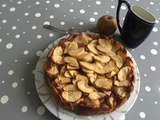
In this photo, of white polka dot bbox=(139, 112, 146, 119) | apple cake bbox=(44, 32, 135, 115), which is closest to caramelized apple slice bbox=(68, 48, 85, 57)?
apple cake bbox=(44, 32, 135, 115)

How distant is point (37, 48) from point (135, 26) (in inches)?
11.2

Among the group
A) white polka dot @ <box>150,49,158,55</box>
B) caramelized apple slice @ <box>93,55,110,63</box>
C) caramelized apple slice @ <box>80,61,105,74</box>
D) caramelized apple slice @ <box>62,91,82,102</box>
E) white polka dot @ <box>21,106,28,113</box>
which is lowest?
white polka dot @ <box>21,106,28,113</box>

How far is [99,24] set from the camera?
0.75 m

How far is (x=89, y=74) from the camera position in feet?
1.98

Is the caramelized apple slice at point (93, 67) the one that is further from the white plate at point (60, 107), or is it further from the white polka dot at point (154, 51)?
the white polka dot at point (154, 51)

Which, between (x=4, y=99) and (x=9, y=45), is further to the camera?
(x=9, y=45)

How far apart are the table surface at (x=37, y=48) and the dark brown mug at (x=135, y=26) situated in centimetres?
4

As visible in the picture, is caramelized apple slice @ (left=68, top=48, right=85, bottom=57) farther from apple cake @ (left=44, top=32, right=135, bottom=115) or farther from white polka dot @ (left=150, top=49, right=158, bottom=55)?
white polka dot @ (left=150, top=49, right=158, bottom=55)

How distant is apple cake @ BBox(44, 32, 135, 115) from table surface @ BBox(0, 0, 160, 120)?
0.25 feet

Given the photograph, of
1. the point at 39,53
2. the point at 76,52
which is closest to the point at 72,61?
the point at 76,52

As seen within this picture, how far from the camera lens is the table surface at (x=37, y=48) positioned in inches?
24.5

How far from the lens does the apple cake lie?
56cm

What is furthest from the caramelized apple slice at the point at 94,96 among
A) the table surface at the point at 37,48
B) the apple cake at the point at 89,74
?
the table surface at the point at 37,48

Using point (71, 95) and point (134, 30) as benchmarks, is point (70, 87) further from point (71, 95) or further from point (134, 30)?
point (134, 30)
